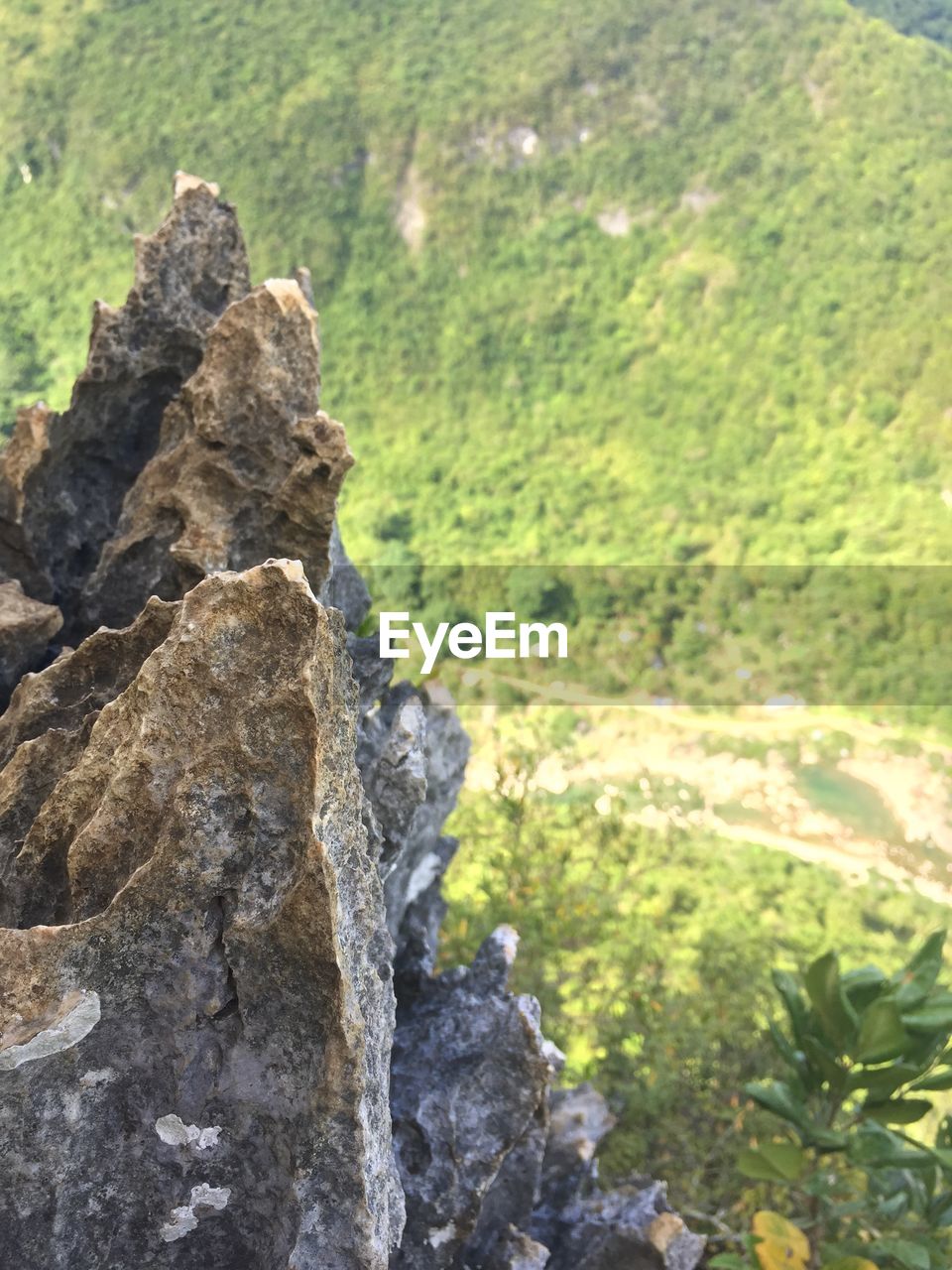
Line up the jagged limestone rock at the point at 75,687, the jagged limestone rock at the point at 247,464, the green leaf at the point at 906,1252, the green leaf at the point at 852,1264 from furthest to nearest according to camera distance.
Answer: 1. the green leaf at the point at 852,1264
2. the green leaf at the point at 906,1252
3. the jagged limestone rock at the point at 247,464
4. the jagged limestone rock at the point at 75,687

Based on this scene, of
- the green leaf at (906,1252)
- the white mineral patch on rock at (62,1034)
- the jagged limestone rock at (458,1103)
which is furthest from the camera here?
the green leaf at (906,1252)

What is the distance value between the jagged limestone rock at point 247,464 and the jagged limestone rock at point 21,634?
0.43 metres

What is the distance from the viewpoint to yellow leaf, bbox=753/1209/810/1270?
A: 4766 mm

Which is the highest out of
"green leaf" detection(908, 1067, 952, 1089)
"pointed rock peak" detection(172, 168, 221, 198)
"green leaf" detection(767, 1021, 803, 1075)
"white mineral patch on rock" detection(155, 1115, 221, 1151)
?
"pointed rock peak" detection(172, 168, 221, 198)

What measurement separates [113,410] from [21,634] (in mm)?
1450

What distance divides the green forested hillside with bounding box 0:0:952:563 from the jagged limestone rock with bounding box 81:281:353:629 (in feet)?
117

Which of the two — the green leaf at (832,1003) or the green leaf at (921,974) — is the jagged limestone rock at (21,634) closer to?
the green leaf at (832,1003)

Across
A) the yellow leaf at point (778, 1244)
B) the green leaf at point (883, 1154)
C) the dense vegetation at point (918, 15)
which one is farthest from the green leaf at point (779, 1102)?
the dense vegetation at point (918, 15)

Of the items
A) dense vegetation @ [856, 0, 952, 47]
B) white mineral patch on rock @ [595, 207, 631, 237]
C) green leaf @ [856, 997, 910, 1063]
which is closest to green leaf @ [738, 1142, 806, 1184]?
green leaf @ [856, 997, 910, 1063]

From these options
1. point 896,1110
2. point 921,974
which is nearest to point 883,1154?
point 896,1110

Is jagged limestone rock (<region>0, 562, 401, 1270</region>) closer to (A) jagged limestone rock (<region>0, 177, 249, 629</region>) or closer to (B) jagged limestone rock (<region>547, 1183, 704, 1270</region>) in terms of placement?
(B) jagged limestone rock (<region>547, 1183, 704, 1270</region>)

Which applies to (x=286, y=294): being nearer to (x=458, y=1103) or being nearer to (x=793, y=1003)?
(x=458, y=1103)

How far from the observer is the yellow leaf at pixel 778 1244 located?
4.77 metres

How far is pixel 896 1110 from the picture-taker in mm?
4676
